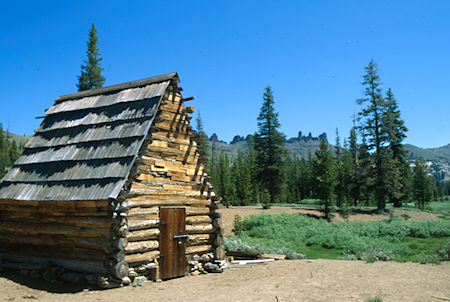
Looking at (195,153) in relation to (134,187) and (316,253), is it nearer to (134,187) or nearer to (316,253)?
(134,187)

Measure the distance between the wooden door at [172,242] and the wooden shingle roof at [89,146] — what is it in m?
2.28

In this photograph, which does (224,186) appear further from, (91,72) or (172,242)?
(172,242)

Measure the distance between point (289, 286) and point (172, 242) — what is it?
3.95 meters

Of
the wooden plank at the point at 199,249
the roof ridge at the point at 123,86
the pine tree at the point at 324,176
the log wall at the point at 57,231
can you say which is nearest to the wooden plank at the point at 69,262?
the log wall at the point at 57,231

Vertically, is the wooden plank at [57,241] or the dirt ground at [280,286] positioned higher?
the wooden plank at [57,241]

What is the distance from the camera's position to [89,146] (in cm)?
1144

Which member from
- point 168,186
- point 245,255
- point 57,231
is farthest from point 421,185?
point 57,231

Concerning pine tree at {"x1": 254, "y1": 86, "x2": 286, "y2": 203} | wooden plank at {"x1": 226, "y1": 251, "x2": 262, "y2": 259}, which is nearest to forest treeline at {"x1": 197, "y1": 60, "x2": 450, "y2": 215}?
pine tree at {"x1": 254, "y1": 86, "x2": 286, "y2": 203}

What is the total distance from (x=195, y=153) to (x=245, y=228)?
15538 mm

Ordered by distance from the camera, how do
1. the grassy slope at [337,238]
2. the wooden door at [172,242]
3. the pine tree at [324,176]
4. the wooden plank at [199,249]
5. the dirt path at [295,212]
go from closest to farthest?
the wooden door at [172,242] → the wooden plank at [199,249] → the grassy slope at [337,238] → the dirt path at [295,212] → the pine tree at [324,176]

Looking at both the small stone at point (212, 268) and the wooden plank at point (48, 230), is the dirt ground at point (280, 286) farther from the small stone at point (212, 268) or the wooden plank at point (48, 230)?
the wooden plank at point (48, 230)

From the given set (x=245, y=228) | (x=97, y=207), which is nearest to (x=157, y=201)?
(x=97, y=207)

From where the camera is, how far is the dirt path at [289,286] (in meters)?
8.57

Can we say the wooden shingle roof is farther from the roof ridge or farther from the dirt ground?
the dirt ground
